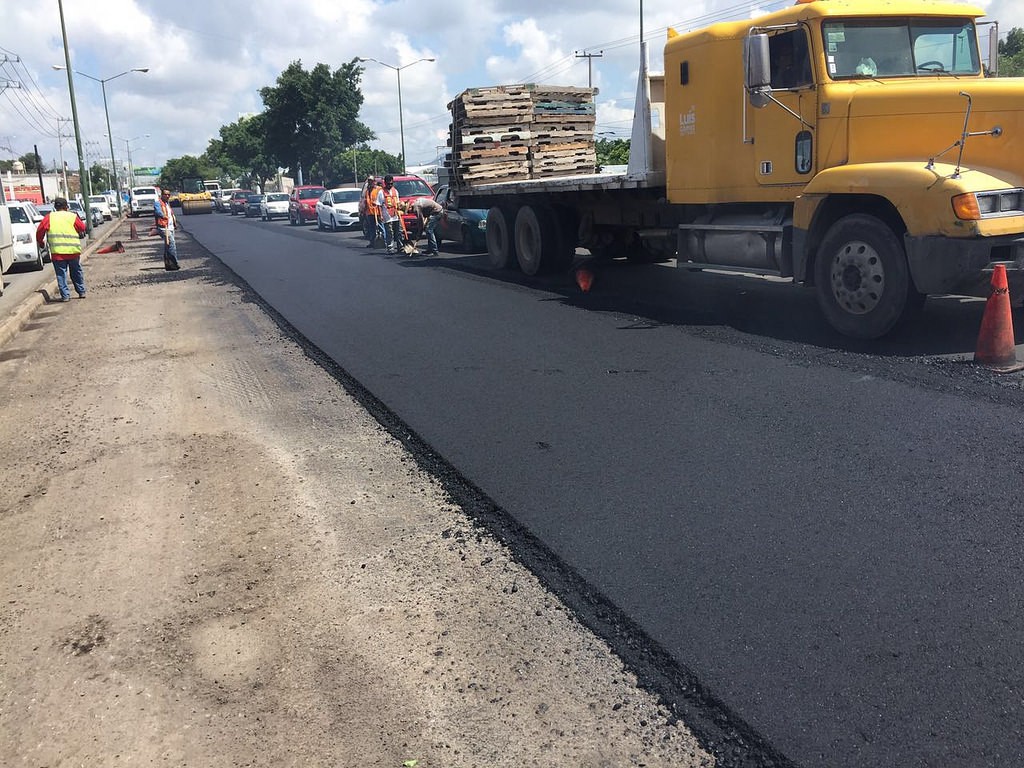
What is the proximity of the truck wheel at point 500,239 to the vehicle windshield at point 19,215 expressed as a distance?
13.7 meters

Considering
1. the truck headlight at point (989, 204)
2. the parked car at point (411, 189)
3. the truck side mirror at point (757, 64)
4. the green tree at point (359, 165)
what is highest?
→ the green tree at point (359, 165)

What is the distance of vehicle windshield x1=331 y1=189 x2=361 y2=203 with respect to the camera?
34.4 m

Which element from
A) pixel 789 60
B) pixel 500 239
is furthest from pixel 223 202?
pixel 789 60

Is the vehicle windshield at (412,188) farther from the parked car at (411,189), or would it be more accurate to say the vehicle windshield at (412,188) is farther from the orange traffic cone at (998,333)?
the orange traffic cone at (998,333)

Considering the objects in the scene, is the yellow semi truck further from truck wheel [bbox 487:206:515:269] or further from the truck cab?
truck wheel [bbox 487:206:515:269]

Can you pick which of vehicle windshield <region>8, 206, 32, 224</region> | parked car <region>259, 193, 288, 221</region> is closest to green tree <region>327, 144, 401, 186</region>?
parked car <region>259, 193, 288, 221</region>

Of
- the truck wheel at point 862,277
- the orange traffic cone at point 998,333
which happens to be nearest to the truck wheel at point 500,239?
the truck wheel at point 862,277

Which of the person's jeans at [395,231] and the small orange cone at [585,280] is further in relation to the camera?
the person's jeans at [395,231]

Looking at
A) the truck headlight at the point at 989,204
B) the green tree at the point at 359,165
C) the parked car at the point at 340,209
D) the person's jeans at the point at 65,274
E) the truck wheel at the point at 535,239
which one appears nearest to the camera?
the truck headlight at the point at 989,204

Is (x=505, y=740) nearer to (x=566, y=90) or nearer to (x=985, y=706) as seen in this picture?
(x=985, y=706)

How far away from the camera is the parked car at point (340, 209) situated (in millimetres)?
33688

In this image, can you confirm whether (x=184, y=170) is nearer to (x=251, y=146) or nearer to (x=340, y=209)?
(x=251, y=146)

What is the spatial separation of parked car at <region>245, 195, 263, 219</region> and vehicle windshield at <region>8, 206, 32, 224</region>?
1319 inches

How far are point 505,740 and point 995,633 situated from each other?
1915 millimetres
